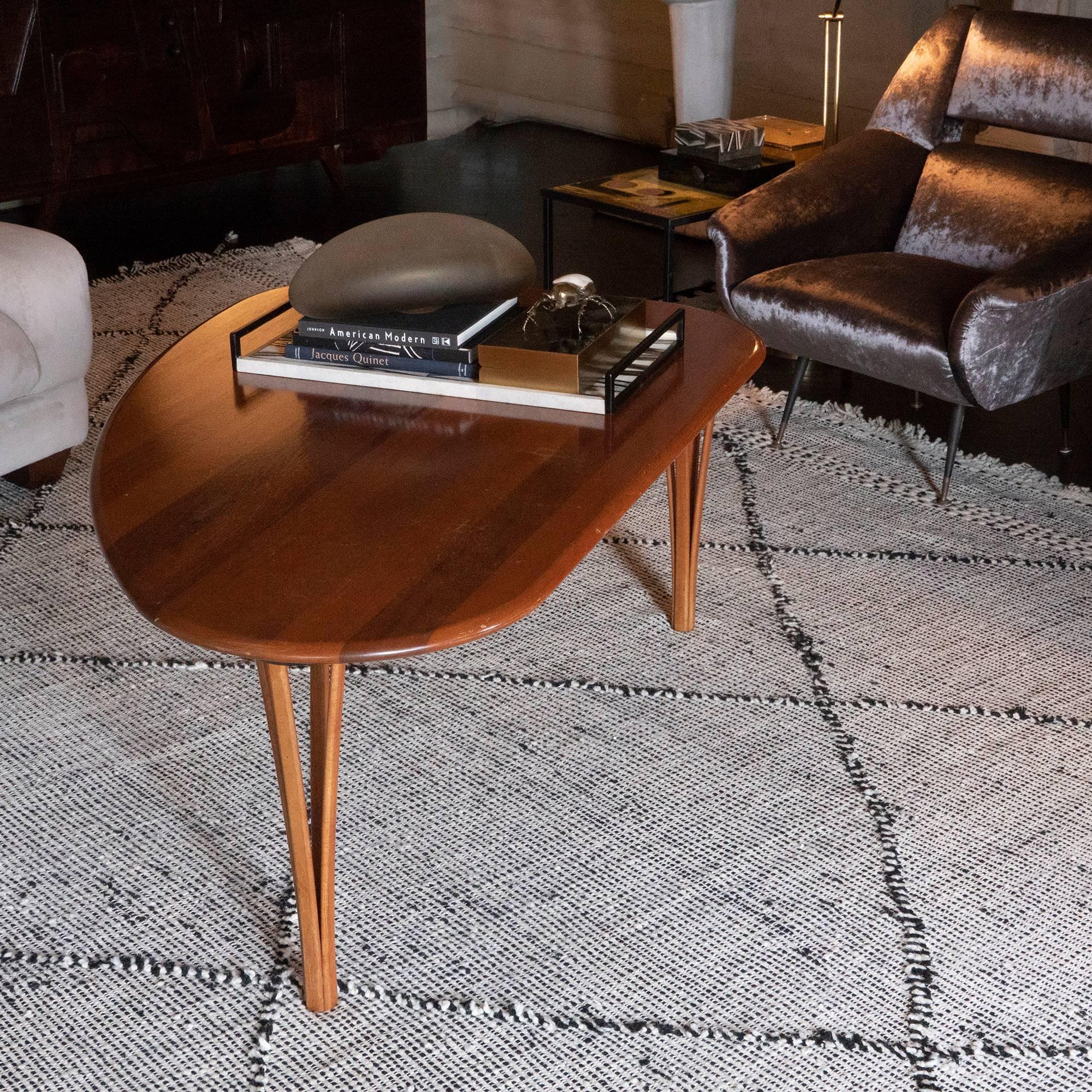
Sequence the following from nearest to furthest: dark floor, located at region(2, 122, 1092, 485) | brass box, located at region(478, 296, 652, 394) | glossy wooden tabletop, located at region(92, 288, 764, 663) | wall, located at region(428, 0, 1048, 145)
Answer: glossy wooden tabletop, located at region(92, 288, 764, 663), brass box, located at region(478, 296, 652, 394), dark floor, located at region(2, 122, 1092, 485), wall, located at region(428, 0, 1048, 145)

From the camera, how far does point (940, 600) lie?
7.16 feet

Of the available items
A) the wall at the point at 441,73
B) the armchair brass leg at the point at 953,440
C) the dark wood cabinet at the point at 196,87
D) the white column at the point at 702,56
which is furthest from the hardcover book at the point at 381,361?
the wall at the point at 441,73

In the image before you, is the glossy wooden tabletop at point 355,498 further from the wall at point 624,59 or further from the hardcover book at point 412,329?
the wall at point 624,59

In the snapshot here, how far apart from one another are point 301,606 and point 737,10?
4191 mm

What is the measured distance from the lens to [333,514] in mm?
1414

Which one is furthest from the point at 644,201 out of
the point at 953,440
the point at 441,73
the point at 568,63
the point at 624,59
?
the point at 441,73

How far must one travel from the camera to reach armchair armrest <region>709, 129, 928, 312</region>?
2619mm

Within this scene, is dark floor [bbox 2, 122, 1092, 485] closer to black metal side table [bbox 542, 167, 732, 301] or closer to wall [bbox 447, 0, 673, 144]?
wall [bbox 447, 0, 673, 144]

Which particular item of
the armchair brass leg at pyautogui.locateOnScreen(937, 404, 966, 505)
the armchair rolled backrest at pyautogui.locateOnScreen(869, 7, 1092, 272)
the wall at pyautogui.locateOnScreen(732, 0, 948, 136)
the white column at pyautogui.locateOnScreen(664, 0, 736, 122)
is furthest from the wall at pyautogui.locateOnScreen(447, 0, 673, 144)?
the armchair brass leg at pyautogui.locateOnScreen(937, 404, 966, 505)

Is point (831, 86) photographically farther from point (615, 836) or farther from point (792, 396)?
point (615, 836)

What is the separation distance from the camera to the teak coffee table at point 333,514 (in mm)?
1227

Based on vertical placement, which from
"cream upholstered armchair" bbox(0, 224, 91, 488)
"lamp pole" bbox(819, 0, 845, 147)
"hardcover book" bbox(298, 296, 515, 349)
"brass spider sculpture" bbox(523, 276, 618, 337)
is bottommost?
"cream upholstered armchair" bbox(0, 224, 91, 488)

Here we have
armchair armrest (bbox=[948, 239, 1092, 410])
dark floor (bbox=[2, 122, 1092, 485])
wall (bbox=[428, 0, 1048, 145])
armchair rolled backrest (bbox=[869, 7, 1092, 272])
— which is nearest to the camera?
armchair armrest (bbox=[948, 239, 1092, 410])

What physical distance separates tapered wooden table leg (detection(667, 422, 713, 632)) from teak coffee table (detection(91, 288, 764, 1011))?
6.7 inches
